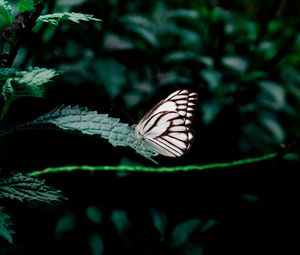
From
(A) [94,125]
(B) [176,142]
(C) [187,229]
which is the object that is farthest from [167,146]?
(C) [187,229]

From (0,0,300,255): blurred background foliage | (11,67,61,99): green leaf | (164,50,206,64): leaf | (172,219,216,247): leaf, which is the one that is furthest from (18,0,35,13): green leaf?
(164,50,206,64): leaf

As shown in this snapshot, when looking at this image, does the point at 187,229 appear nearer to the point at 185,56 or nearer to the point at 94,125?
the point at 185,56

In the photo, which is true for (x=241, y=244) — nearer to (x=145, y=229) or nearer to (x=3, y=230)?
(x=145, y=229)

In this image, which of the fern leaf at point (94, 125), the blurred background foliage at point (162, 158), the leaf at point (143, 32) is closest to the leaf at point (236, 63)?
the blurred background foliage at point (162, 158)

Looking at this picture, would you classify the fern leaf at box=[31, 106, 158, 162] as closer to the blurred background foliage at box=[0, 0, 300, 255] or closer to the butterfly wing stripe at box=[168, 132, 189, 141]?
the butterfly wing stripe at box=[168, 132, 189, 141]

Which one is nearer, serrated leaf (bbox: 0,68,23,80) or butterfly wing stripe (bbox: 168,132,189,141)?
serrated leaf (bbox: 0,68,23,80)

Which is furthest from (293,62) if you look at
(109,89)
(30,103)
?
(30,103)
